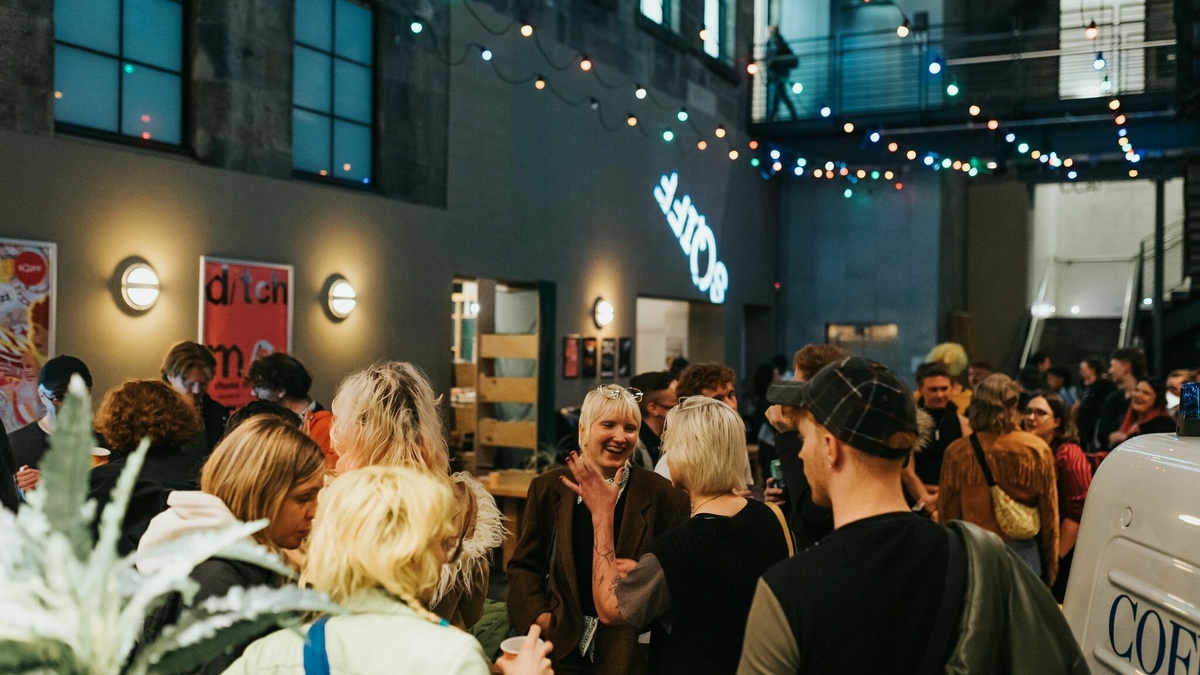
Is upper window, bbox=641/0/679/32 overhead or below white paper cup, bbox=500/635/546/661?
overhead

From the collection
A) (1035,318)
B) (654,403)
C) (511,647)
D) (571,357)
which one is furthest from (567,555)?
(1035,318)

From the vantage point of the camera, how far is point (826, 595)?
5.82 feet

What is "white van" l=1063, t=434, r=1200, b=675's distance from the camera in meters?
2.07

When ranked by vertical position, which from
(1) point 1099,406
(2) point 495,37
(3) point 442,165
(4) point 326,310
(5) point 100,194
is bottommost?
(1) point 1099,406

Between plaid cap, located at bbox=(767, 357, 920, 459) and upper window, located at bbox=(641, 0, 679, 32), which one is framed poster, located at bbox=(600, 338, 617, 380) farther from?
plaid cap, located at bbox=(767, 357, 920, 459)

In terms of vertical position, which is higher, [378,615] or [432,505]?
[432,505]

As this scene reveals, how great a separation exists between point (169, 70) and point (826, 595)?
6651 millimetres

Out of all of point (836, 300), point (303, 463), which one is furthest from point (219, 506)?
point (836, 300)

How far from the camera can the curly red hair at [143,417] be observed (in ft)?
12.0

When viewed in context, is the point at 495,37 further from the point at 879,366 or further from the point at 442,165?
the point at 879,366

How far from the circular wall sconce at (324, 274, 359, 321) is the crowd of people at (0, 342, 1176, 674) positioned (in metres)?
2.64

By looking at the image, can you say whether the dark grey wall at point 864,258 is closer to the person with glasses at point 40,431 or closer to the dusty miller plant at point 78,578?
the person with glasses at point 40,431

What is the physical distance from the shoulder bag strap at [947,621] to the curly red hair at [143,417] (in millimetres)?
2729

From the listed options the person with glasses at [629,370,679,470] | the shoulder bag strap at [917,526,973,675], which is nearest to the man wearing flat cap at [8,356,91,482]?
the person with glasses at [629,370,679,470]
